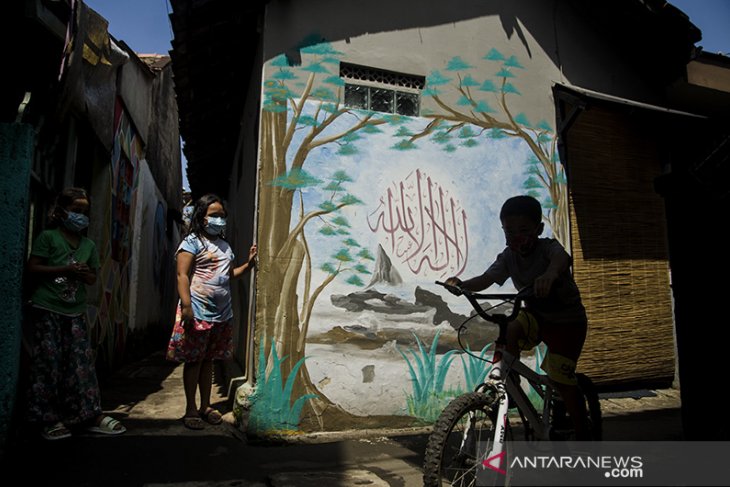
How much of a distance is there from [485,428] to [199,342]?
238 centimetres

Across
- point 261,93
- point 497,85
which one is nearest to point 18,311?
point 261,93

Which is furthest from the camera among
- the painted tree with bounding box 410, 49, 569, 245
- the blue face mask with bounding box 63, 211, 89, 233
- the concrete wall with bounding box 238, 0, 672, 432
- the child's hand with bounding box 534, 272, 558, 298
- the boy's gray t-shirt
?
the painted tree with bounding box 410, 49, 569, 245

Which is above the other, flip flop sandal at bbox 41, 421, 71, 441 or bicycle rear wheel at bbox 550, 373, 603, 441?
bicycle rear wheel at bbox 550, 373, 603, 441

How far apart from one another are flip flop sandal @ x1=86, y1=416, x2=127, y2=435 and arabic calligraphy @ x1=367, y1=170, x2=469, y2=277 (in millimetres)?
2395

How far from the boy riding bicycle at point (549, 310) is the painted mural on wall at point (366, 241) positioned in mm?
1449

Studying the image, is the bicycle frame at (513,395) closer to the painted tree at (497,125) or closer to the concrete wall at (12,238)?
the painted tree at (497,125)

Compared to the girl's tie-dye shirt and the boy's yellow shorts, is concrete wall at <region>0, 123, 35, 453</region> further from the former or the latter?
the boy's yellow shorts

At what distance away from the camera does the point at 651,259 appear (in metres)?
5.66

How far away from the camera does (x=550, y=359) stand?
2.86 metres

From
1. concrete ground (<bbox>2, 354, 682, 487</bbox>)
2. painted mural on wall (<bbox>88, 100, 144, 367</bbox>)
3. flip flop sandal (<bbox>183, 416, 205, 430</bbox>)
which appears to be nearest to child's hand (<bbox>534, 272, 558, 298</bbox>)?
concrete ground (<bbox>2, 354, 682, 487</bbox>)

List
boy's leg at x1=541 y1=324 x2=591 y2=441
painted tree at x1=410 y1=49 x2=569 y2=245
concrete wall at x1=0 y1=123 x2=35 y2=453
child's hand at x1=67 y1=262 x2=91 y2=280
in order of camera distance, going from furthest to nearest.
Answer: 1. painted tree at x1=410 y1=49 x2=569 y2=245
2. child's hand at x1=67 y1=262 x2=91 y2=280
3. concrete wall at x1=0 y1=123 x2=35 y2=453
4. boy's leg at x1=541 y1=324 x2=591 y2=441

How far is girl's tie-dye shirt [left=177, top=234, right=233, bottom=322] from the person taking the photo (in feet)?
13.0

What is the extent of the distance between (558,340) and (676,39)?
415cm

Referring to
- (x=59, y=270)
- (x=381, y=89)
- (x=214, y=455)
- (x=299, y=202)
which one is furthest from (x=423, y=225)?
(x=59, y=270)
